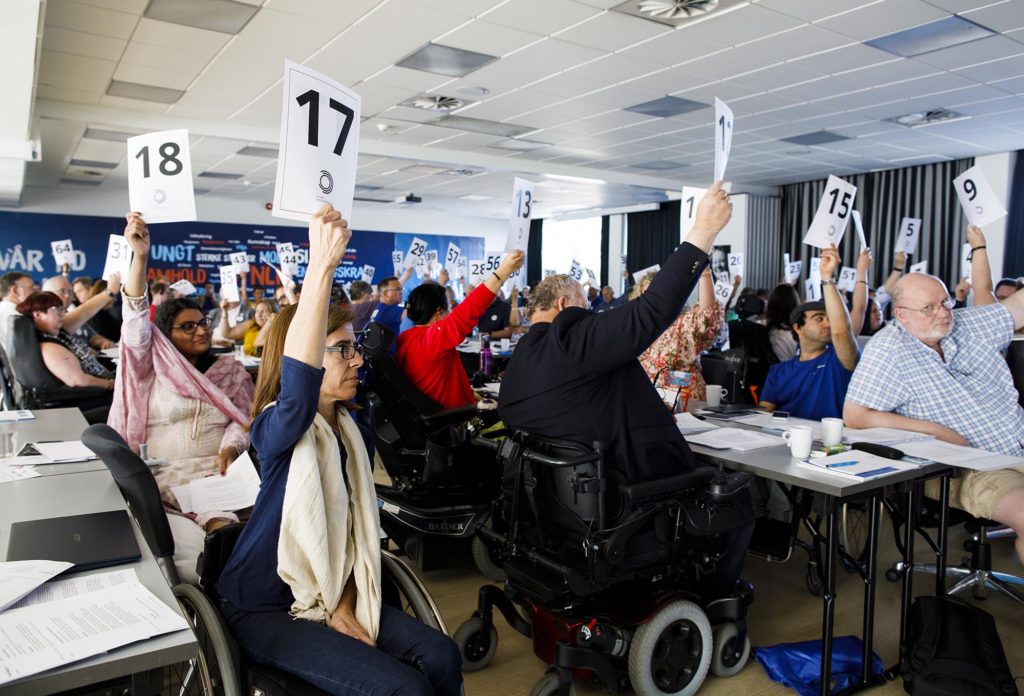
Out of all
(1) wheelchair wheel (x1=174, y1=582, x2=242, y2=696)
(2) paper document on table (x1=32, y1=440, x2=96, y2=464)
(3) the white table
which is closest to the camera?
(3) the white table

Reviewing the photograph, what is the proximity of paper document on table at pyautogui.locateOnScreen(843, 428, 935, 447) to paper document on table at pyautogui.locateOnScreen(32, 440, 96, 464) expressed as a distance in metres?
2.60

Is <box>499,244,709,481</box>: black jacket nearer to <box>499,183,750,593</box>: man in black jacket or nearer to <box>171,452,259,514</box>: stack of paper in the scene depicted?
<box>499,183,750,593</box>: man in black jacket

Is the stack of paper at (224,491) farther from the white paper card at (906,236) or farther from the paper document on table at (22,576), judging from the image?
the white paper card at (906,236)

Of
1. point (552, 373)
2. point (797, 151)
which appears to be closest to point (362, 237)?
point (797, 151)

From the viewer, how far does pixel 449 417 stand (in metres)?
3.10

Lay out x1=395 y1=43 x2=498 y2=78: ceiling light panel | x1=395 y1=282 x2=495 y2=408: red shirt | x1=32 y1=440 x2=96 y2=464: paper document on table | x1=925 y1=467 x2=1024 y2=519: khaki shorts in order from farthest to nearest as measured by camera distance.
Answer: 1. x1=395 y1=43 x2=498 y2=78: ceiling light panel
2. x1=395 y1=282 x2=495 y2=408: red shirt
3. x1=925 y1=467 x2=1024 y2=519: khaki shorts
4. x1=32 y1=440 x2=96 y2=464: paper document on table

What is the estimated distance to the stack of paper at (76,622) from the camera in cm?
104

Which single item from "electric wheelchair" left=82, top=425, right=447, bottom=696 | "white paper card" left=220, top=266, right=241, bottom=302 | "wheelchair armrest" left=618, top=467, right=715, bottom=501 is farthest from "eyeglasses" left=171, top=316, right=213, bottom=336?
"white paper card" left=220, top=266, right=241, bottom=302

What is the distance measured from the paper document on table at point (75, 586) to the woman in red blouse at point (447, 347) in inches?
76.7

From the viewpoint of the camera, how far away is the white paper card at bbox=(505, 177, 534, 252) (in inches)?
144

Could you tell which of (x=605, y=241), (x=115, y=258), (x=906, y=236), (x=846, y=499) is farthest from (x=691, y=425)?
(x=605, y=241)

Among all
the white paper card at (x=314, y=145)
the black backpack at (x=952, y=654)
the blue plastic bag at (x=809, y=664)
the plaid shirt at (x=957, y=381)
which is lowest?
the blue plastic bag at (x=809, y=664)

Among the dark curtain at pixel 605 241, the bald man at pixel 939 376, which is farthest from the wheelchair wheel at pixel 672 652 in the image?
the dark curtain at pixel 605 241

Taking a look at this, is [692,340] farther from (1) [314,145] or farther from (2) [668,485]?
(1) [314,145]
